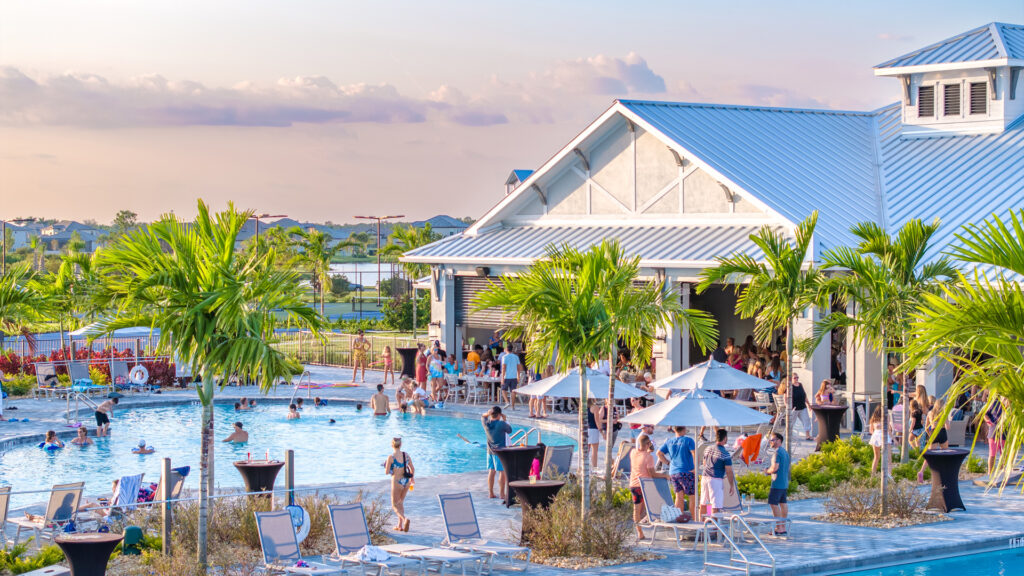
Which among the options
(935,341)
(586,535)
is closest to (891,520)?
(586,535)

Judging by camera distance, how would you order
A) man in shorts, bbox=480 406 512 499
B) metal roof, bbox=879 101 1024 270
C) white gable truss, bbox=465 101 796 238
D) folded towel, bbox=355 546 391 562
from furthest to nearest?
white gable truss, bbox=465 101 796 238
metal roof, bbox=879 101 1024 270
man in shorts, bbox=480 406 512 499
folded towel, bbox=355 546 391 562

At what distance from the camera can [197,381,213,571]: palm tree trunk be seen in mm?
13359

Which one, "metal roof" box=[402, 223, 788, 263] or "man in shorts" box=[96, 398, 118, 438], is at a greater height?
"metal roof" box=[402, 223, 788, 263]

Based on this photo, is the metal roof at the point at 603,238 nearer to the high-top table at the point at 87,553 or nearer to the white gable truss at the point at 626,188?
the white gable truss at the point at 626,188

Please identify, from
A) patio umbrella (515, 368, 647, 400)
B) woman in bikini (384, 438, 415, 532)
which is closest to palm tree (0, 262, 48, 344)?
woman in bikini (384, 438, 415, 532)

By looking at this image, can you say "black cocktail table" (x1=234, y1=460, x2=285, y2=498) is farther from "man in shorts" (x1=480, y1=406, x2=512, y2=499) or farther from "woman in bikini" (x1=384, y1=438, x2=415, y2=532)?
"man in shorts" (x1=480, y1=406, x2=512, y2=499)

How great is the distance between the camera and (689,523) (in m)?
15.3

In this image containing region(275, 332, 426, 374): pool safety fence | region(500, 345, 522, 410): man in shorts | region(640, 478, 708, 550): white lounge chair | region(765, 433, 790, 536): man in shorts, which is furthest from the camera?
region(275, 332, 426, 374): pool safety fence

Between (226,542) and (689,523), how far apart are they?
6101 millimetres

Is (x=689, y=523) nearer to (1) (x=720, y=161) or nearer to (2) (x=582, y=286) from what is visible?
(2) (x=582, y=286)

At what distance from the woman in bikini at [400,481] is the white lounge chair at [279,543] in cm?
252

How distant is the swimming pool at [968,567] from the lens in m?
14.7

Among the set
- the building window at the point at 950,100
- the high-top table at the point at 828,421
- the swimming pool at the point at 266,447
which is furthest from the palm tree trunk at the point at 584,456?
the building window at the point at 950,100

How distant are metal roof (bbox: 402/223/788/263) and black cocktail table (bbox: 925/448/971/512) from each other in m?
8.82
